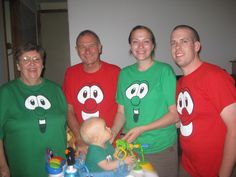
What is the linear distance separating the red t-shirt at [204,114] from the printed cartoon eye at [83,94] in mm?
748

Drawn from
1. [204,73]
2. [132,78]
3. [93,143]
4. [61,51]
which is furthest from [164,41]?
[61,51]

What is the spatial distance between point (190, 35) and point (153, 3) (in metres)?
2.21

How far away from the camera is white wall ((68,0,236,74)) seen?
3346mm

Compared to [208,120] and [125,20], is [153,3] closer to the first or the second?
[125,20]

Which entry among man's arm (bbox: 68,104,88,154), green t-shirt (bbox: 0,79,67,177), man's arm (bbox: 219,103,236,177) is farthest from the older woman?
man's arm (bbox: 219,103,236,177)

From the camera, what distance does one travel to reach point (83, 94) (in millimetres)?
1899

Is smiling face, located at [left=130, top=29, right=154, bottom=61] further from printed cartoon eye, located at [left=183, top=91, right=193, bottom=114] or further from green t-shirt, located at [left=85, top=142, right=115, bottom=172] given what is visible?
green t-shirt, located at [left=85, top=142, right=115, bottom=172]

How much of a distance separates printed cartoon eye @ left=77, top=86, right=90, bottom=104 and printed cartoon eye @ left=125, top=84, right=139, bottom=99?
0.37 meters

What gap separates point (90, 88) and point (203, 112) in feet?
2.99

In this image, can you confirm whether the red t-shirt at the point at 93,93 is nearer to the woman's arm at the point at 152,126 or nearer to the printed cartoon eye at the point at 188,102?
the woman's arm at the point at 152,126

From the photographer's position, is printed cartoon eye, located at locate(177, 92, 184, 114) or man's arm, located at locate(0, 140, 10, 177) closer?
printed cartoon eye, located at locate(177, 92, 184, 114)

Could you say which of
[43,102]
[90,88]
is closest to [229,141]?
[90,88]

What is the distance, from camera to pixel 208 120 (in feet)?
4.52

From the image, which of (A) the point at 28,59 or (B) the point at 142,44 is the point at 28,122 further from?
(B) the point at 142,44
